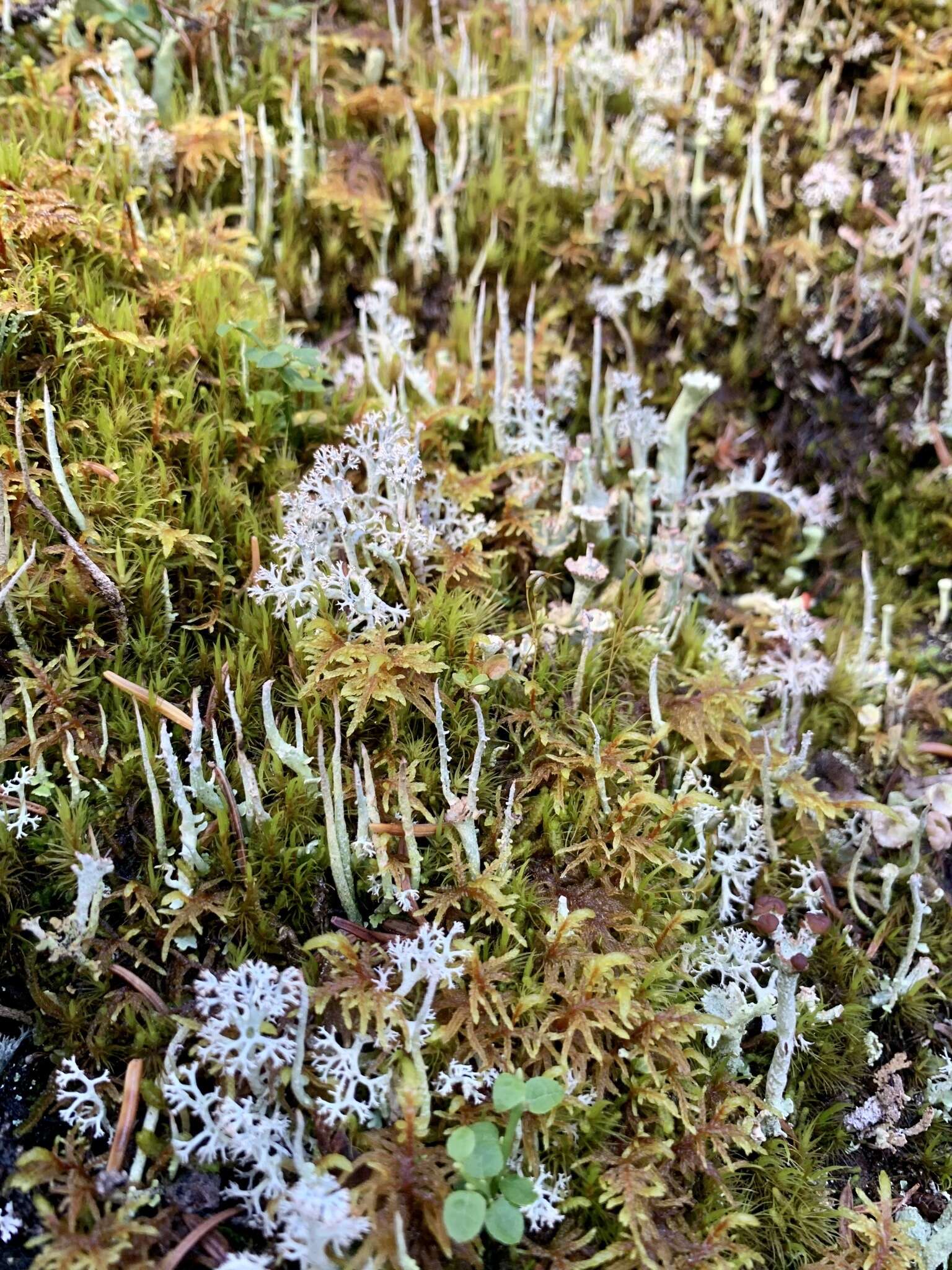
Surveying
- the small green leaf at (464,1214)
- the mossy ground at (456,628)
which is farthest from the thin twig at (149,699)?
the small green leaf at (464,1214)

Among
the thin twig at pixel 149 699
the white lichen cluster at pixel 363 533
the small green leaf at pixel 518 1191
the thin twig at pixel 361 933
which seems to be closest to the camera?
the small green leaf at pixel 518 1191

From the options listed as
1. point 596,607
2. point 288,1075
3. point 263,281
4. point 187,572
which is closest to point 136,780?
point 187,572

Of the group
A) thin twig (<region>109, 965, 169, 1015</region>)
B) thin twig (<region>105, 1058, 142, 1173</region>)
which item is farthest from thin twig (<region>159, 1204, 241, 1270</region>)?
thin twig (<region>109, 965, 169, 1015</region>)

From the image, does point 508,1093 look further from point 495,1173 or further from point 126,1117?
point 126,1117

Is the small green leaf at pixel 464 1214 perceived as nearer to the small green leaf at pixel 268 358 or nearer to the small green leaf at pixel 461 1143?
the small green leaf at pixel 461 1143

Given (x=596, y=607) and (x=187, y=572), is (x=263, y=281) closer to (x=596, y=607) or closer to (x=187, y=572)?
(x=187, y=572)

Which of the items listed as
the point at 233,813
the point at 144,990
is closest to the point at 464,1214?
the point at 144,990
